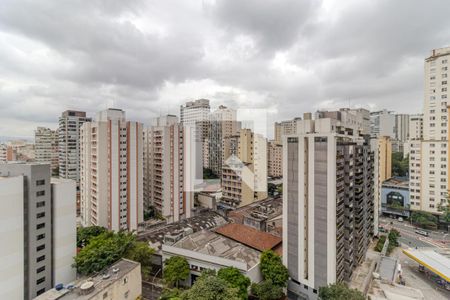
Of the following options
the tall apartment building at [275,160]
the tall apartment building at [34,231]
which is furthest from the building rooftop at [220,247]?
the tall apartment building at [275,160]

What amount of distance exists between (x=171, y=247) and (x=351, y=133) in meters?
14.0

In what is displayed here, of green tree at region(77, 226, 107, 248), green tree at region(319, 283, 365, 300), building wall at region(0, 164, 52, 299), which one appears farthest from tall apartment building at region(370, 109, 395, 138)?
building wall at region(0, 164, 52, 299)

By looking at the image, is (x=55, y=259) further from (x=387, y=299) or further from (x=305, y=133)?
(x=387, y=299)

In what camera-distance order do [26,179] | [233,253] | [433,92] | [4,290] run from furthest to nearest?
[433,92] < [233,253] < [26,179] < [4,290]

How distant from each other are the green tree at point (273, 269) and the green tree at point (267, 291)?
0.42 m

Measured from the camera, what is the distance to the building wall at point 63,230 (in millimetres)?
13289

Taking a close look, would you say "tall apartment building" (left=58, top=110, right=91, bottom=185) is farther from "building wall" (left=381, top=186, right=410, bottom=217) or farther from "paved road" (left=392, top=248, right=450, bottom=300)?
"building wall" (left=381, top=186, right=410, bottom=217)

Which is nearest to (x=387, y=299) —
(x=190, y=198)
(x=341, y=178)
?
(x=341, y=178)

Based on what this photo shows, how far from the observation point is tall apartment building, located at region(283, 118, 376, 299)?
39.8 feet

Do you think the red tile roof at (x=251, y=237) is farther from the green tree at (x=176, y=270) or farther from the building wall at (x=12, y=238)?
the building wall at (x=12, y=238)

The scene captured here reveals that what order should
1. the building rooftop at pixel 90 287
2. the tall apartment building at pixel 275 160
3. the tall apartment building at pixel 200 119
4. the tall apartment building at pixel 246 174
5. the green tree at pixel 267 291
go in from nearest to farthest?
the building rooftop at pixel 90 287
the green tree at pixel 267 291
the tall apartment building at pixel 246 174
the tall apartment building at pixel 275 160
the tall apartment building at pixel 200 119

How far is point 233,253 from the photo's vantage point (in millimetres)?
14828

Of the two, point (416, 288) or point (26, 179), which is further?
point (416, 288)

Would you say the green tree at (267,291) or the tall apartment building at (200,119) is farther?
the tall apartment building at (200,119)
